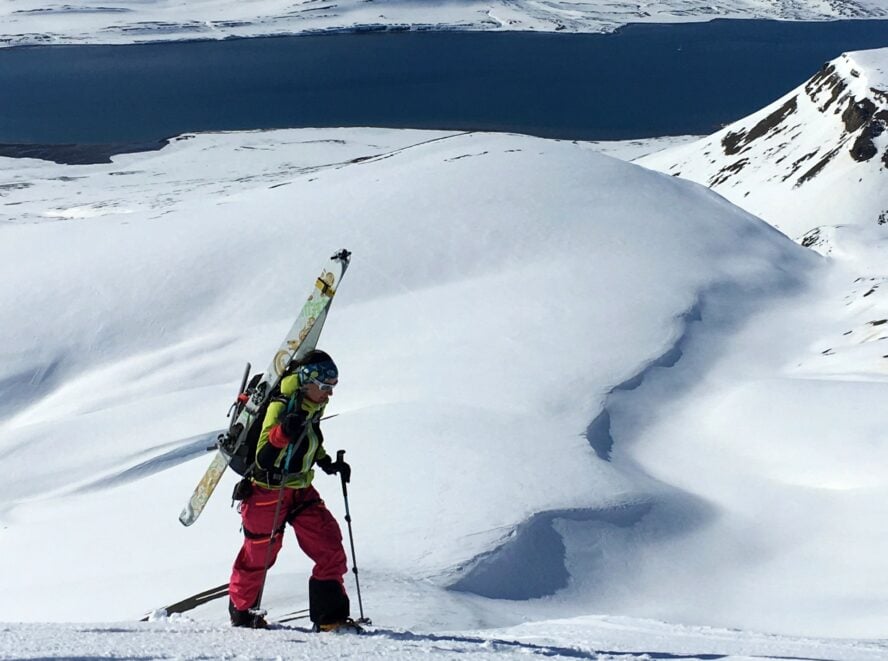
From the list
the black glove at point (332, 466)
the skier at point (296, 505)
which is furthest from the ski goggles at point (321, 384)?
the black glove at point (332, 466)

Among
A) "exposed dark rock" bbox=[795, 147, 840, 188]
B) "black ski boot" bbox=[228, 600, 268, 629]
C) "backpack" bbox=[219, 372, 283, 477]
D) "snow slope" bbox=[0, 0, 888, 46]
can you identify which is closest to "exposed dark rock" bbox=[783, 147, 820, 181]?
"exposed dark rock" bbox=[795, 147, 840, 188]

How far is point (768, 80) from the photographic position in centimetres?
7925

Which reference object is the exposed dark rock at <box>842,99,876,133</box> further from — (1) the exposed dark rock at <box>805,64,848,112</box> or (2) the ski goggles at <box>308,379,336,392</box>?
(2) the ski goggles at <box>308,379,336,392</box>

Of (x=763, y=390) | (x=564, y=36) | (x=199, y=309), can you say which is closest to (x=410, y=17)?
(x=564, y=36)

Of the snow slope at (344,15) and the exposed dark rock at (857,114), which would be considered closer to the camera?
the exposed dark rock at (857,114)

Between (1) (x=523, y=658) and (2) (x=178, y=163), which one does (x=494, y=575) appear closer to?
(1) (x=523, y=658)

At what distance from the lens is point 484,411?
13.9 m

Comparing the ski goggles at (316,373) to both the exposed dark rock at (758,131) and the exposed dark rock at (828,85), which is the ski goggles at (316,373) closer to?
the exposed dark rock at (828,85)

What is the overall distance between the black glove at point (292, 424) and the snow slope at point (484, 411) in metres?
1.29

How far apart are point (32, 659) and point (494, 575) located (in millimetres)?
4843

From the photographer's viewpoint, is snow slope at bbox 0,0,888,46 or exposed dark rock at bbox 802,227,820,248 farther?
snow slope at bbox 0,0,888,46

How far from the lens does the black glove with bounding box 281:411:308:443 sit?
254 inches

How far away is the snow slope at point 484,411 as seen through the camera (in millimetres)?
A: 8703

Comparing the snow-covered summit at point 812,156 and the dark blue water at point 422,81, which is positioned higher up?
the dark blue water at point 422,81
